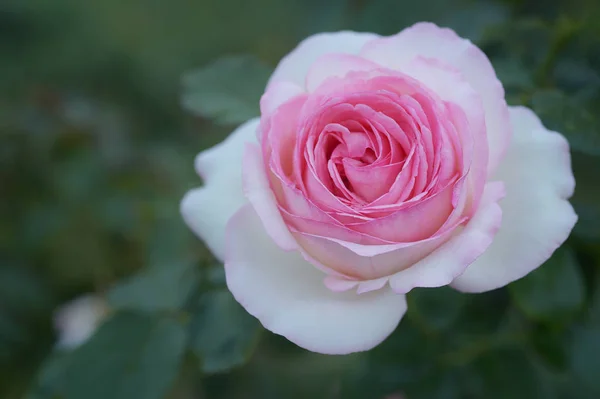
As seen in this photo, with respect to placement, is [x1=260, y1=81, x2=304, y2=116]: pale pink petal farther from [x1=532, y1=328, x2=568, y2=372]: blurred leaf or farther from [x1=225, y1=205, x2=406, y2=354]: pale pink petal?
[x1=532, y1=328, x2=568, y2=372]: blurred leaf

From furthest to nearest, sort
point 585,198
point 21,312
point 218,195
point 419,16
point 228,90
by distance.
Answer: point 21,312, point 585,198, point 419,16, point 228,90, point 218,195

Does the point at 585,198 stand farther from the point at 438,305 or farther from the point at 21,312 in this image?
the point at 21,312

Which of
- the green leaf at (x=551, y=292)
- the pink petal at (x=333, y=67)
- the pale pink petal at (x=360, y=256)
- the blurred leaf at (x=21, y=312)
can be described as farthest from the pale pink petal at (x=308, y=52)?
the blurred leaf at (x=21, y=312)

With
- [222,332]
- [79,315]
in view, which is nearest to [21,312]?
[79,315]

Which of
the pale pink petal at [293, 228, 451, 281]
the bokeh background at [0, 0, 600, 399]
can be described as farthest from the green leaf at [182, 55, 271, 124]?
the pale pink petal at [293, 228, 451, 281]

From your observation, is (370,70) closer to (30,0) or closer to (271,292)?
(271,292)

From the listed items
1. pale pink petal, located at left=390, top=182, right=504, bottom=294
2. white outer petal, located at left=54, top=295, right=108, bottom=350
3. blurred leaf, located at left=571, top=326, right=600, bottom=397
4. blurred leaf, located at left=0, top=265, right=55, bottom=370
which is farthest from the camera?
white outer petal, located at left=54, top=295, right=108, bottom=350
